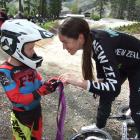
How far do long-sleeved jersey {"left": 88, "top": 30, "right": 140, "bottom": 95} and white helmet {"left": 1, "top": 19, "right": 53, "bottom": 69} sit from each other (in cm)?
74

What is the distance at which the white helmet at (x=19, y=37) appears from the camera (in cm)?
480

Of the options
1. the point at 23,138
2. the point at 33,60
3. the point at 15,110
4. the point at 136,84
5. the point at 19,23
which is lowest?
the point at 23,138

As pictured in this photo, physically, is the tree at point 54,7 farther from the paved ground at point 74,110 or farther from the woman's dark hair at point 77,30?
the woman's dark hair at point 77,30

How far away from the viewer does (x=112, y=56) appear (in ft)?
14.5

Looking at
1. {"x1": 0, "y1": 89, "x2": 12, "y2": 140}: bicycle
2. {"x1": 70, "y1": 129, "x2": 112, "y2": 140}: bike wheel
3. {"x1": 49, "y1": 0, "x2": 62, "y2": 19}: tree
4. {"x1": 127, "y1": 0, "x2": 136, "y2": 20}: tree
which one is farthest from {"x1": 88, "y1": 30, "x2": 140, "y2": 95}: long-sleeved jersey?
{"x1": 127, "y1": 0, "x2": 136, "y2": 20}: tree

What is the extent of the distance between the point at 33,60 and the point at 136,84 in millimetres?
1388

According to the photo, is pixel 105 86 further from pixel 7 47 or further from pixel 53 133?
pixel 53 133

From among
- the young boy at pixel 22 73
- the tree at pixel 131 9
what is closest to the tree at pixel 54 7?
the tree at pixel 131 9

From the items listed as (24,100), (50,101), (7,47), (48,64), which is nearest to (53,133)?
(50,101)

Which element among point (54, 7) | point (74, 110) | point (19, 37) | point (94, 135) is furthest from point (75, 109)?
point (54, 7)

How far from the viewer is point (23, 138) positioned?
5.25 m

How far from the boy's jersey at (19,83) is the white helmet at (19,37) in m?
0.17

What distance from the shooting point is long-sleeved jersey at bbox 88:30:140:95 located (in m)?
4.38

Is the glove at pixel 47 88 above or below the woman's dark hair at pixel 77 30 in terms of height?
below
